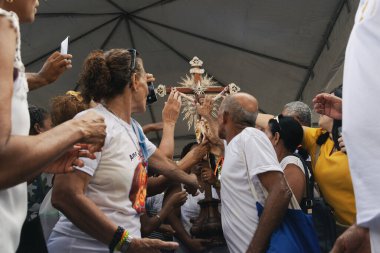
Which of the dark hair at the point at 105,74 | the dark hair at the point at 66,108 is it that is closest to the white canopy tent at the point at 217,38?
the dark hair at the point at 66,108

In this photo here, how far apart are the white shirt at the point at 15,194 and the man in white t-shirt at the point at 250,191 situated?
1.45 metres

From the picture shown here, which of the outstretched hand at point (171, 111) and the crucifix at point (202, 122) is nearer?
the outstretched hand at point (171, 111)

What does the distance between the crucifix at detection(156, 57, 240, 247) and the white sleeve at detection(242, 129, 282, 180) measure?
3.04 ft

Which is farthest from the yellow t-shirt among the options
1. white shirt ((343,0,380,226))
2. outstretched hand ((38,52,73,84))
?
white shirt ((343,0,380,226))

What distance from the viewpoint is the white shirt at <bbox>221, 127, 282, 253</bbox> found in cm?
282

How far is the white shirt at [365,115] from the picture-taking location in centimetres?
142

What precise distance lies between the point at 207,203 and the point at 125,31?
12.4 feet

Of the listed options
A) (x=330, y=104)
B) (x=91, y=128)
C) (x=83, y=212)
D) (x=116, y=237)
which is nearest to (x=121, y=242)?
(x=116, y=237)

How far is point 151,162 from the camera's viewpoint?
116 inches

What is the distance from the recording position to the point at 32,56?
6703mm

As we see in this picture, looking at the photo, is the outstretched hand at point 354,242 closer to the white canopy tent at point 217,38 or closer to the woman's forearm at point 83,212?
the woman's forearm at point 83,212

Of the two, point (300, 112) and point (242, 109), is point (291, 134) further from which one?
point (300, 112)

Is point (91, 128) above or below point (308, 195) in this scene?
above

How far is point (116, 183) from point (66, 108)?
0.83 meters
